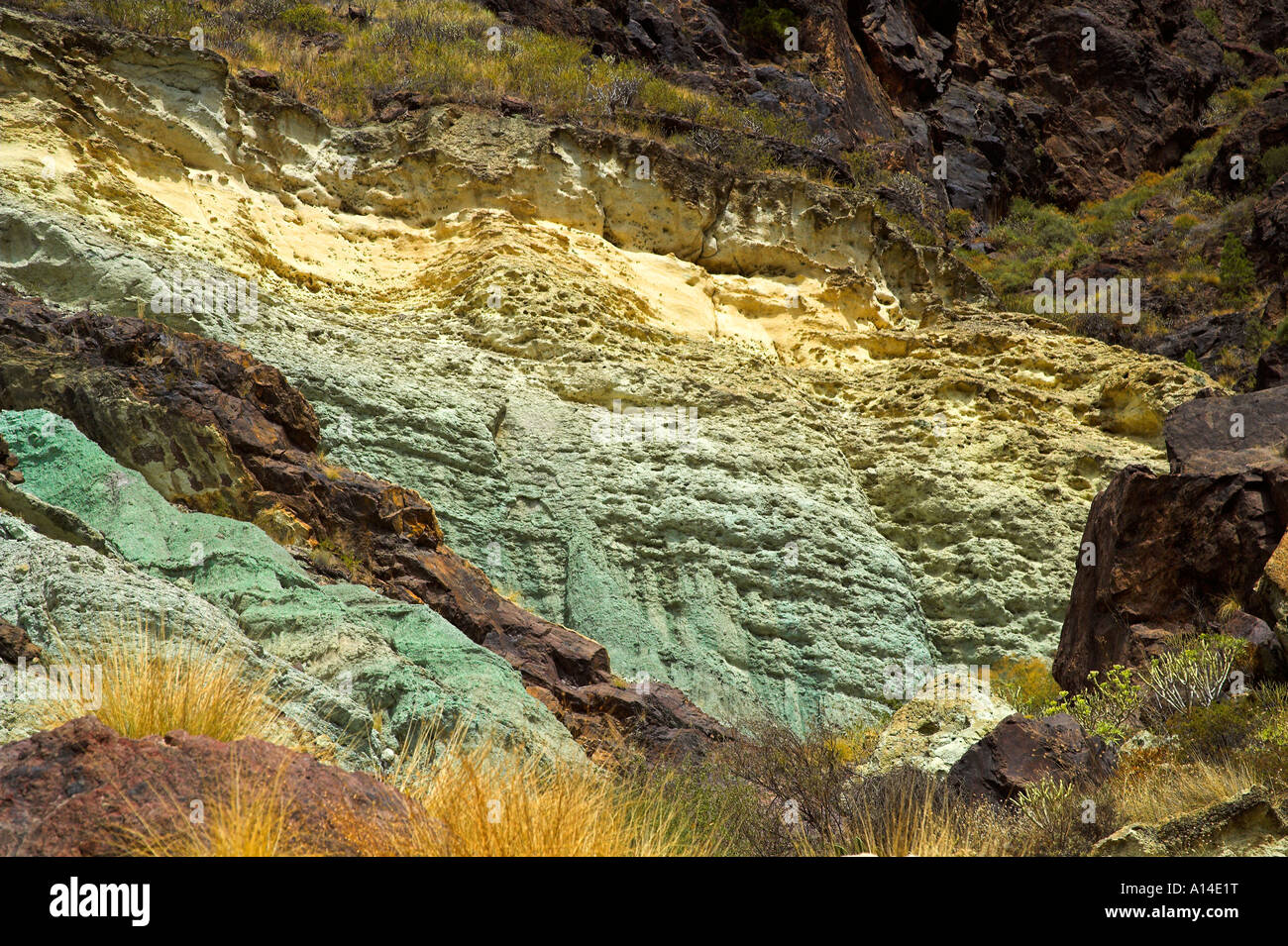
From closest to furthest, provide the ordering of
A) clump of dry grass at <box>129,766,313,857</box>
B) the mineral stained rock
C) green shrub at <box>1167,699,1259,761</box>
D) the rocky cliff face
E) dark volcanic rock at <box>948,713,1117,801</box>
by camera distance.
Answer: clump of dry grass at <box>129,766,313,857</box> → the mineral stained rock → green shrub at <box>1167,699,1259,761</box> → dark volcanic rock at <box>948,713,1117,801</box> → the rocky cliff face

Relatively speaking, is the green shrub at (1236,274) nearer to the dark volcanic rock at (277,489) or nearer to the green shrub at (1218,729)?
the green shrub at (1218,729)

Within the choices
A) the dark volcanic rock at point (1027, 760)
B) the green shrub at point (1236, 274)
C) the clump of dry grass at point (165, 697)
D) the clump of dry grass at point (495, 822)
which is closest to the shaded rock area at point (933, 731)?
the dark volcanic rock at point (1027, 760)

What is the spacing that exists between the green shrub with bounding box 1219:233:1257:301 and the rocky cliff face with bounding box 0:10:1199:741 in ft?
41.2

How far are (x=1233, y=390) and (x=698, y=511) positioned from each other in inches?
571

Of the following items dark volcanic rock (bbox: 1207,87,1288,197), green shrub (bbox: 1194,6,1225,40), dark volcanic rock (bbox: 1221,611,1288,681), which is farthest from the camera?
green shrub (bbox: 1194,6,1225,40)

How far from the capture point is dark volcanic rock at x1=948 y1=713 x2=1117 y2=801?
25.3 feet

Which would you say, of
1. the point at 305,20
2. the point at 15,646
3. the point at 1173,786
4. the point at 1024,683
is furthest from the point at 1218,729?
the point at 305,20

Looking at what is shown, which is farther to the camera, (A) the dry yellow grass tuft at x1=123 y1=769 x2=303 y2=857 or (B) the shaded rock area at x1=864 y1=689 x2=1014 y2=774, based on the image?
(B) the shaded rock area at x1=864 y1=689 x2=1014 y2=774

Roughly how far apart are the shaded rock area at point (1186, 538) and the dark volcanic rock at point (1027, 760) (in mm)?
1682

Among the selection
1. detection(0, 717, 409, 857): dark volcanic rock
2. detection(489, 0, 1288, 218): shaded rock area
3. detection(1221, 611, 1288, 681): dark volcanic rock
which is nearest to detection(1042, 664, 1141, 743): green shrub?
detection(1221, 611, 1288, 681): dark volcanic rock

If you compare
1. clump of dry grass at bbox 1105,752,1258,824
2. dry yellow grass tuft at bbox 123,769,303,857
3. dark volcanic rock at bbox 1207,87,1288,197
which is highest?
dark volcanic rock at bbox 1207,87,1288,197

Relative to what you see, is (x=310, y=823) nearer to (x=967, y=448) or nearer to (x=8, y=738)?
(x=8, y=738)

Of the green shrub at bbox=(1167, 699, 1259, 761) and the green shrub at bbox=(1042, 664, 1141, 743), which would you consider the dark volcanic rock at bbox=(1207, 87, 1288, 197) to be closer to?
the green shrub at bbox=(1042, 664, 1141, 743)

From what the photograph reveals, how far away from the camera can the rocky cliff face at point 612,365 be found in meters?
12.1
